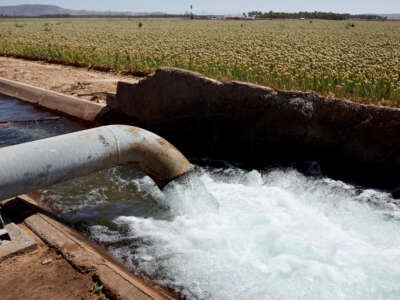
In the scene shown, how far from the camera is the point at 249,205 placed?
17.6ft

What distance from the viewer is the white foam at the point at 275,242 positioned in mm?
3719

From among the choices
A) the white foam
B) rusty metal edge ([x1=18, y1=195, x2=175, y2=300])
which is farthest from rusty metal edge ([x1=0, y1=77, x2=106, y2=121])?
rusty metal edge ([x1=18, y1=195, x2=175, y2=300])

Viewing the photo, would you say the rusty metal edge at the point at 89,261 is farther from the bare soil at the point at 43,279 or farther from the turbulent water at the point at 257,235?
the turbulent water at the point at 257,235

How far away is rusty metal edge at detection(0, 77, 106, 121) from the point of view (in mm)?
8852

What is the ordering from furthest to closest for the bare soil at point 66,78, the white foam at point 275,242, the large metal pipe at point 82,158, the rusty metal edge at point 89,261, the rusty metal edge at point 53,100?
the bare soil at point 66,78, the rusty metal edge at point 53,100, the large metal pipe at point 82,158, the white foam at point 275,242, the rusty metal edge at point 89,261

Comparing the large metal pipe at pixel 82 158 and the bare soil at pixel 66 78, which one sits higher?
the large metal pipe at pixel 82 158

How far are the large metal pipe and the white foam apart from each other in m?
0.45

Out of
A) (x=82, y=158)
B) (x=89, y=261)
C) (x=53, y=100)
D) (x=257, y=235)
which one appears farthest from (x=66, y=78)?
(x=89, y=261)

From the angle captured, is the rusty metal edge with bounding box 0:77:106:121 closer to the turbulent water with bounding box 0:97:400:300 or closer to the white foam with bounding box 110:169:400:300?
the turbulent water with bounding box 0:97:400:300

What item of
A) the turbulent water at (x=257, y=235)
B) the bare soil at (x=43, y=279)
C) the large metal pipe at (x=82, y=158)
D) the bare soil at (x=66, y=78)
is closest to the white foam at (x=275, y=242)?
the turbulent water at (x=257, y=235)

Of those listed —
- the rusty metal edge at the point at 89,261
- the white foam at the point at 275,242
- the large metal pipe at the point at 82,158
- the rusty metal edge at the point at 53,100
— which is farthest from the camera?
the rusty metal edge at the point at 53,100

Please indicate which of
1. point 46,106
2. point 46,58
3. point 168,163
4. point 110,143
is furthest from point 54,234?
point 46,58

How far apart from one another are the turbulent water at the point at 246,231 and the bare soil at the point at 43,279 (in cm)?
75

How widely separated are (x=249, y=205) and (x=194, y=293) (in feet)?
6.64
